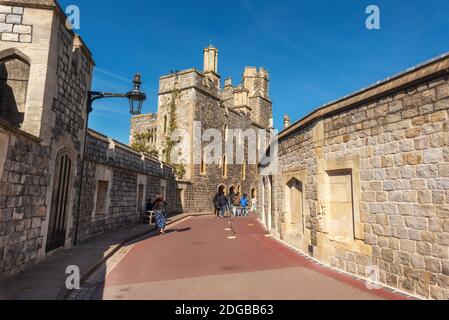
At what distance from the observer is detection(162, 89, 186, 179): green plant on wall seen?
22.0 meters

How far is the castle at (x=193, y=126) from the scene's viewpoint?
22141mm

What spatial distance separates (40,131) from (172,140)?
55.4ft

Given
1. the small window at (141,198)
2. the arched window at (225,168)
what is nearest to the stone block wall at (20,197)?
the small window at (141,198)

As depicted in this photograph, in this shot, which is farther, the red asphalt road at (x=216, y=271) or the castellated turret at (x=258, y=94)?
the castellated turret at (x=258, y=94)

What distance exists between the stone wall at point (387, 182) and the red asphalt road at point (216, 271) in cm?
57

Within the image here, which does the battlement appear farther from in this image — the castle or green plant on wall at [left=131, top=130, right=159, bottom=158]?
green plant on wall at [left=131, top=130, right=159, bottom=158]

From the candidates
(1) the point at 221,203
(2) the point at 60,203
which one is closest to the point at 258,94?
(1) the point at 221,203

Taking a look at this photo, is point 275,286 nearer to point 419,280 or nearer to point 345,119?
point 419,280

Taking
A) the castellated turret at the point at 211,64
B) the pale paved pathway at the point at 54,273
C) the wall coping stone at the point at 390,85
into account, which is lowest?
the pale paved pathway at the point at 54,273

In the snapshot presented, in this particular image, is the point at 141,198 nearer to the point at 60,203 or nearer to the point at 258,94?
the point at 60,203

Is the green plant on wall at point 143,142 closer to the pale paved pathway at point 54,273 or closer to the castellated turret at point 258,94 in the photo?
the castellated turret at point 258,94

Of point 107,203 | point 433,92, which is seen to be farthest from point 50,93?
point 433,92

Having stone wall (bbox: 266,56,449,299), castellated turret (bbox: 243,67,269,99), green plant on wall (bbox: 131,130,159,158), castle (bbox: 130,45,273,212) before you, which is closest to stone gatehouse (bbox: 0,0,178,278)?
stone wall (bbox: 266,56,449,299)

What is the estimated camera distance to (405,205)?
16.5ft
